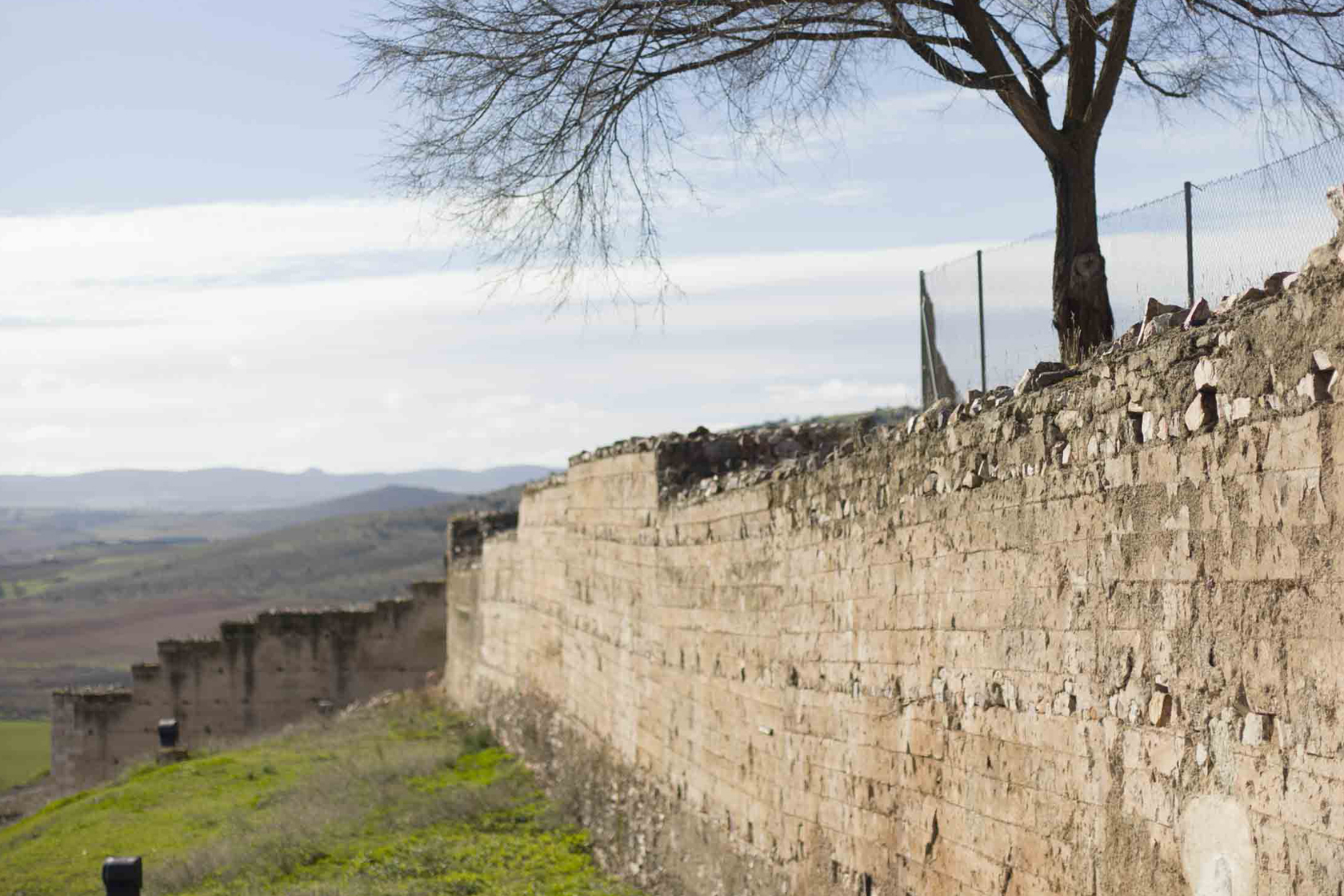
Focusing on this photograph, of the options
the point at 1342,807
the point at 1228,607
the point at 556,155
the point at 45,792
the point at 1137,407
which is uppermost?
the point at 556,155

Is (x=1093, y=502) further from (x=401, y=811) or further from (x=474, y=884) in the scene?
(x=401, y=811)

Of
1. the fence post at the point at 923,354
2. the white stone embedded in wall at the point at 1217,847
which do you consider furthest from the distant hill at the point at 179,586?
the white stone embedded in wall at the point at 1217,847

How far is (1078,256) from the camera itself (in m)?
10.4

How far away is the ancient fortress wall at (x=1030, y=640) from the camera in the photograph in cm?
459

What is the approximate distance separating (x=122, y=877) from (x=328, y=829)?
406 cm

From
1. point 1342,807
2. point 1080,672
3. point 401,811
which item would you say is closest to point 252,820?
point 401,811

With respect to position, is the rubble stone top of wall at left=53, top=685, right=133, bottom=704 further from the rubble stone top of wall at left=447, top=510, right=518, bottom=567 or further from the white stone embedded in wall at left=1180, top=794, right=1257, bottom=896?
the white stone embedded in wall at left=1180, top=794, right=1257, bottom=896

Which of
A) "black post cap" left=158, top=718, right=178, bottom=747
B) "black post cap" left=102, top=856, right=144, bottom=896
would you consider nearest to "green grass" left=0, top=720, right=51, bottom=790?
"black post cap" left=158, top=718, right=178, bottom=747

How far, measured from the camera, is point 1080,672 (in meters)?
5.79

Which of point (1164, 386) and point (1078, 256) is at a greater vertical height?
point (1078, 256)

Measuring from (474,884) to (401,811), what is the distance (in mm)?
3655

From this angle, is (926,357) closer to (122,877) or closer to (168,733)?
(122,877)

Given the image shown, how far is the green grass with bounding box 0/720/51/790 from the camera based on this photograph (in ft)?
121

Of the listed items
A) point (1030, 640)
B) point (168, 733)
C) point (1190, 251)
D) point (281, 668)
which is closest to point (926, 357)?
point (1190, 251)
